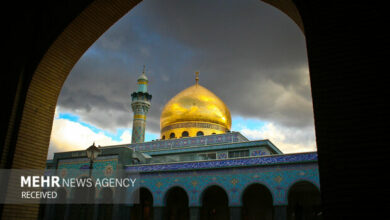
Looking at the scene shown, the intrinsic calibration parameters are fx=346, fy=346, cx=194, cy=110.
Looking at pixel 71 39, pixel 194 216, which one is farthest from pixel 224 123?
pixel 71 39

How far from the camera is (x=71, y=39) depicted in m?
5.68

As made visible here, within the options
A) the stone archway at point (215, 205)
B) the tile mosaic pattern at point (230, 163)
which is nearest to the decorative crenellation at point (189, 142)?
the stone archway at point (215, 205)

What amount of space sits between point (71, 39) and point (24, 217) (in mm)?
2808

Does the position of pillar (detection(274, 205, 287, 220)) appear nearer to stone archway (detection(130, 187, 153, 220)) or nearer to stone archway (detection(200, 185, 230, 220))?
stone archway (detection(200, 185, 230, 220))

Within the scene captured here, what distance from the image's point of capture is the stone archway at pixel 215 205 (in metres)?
19.6

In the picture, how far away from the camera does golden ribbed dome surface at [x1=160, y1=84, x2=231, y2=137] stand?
26734 millimetres

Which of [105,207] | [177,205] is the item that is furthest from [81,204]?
[177,205]

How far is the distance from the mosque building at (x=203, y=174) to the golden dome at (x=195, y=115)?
8 cm

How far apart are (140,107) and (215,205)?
13.0m

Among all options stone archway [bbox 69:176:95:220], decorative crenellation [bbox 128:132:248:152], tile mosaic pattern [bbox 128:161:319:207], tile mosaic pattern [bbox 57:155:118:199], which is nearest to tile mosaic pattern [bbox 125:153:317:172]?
tile mosaic pattern [bbox 128:161:319:207]

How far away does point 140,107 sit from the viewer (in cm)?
2995

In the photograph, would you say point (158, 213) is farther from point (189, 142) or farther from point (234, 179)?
point (189, 142)

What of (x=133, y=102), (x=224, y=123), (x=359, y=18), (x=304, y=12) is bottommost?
(x=359, y=18)

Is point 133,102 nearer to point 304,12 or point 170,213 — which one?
point 170,213
